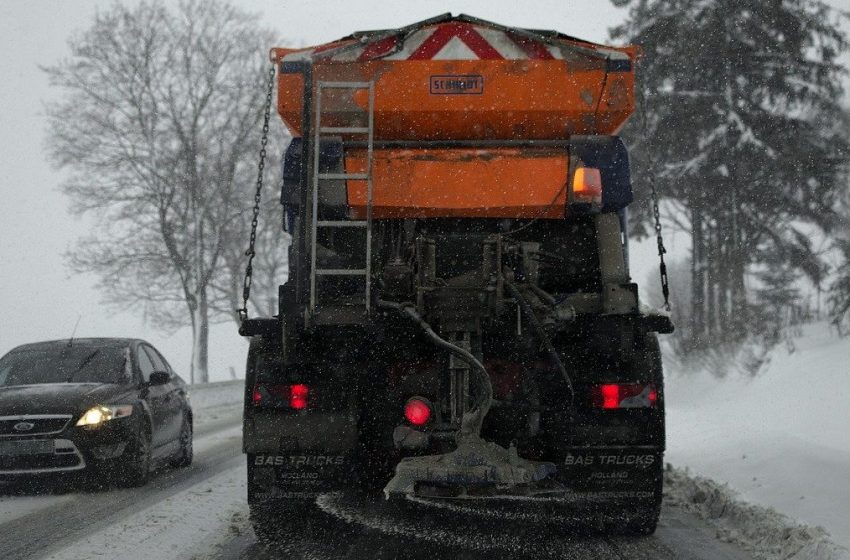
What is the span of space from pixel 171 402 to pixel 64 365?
1.15 m

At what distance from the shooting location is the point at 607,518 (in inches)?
269

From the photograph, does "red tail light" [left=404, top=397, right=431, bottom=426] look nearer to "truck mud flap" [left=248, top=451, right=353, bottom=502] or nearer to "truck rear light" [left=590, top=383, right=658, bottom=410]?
"truck mud flap" [left=248, top=451, right=353, bottom=502]

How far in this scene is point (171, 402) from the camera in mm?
11180

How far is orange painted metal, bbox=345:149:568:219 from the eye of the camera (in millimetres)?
6363

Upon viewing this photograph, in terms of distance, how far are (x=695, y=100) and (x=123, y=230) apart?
19.1 meters

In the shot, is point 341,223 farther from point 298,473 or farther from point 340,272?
point 298,473

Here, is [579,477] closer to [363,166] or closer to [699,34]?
[363,166]

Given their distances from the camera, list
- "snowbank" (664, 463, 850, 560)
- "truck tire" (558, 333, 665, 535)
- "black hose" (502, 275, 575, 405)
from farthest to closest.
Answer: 1. "truck tire" (558, 333, 665, 535)
2. "black hose" (502, 275, 575, 405)
3. "snowbank" (664, 463, 850, 560)

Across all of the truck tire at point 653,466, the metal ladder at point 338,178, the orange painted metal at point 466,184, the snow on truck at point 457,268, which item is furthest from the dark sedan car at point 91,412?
the truck tire at point 653,466

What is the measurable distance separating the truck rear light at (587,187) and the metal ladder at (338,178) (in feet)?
4.08

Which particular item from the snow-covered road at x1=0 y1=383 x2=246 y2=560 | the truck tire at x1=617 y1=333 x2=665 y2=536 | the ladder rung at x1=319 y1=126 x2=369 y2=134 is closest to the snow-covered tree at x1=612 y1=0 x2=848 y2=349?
the snow-covered road at x1=0 y1=383 x2=246 y2=560

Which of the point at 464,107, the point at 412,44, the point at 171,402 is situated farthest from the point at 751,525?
the point at 171,402

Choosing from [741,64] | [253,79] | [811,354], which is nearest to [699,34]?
[741,64]

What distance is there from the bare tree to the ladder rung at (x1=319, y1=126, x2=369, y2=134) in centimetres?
2774
